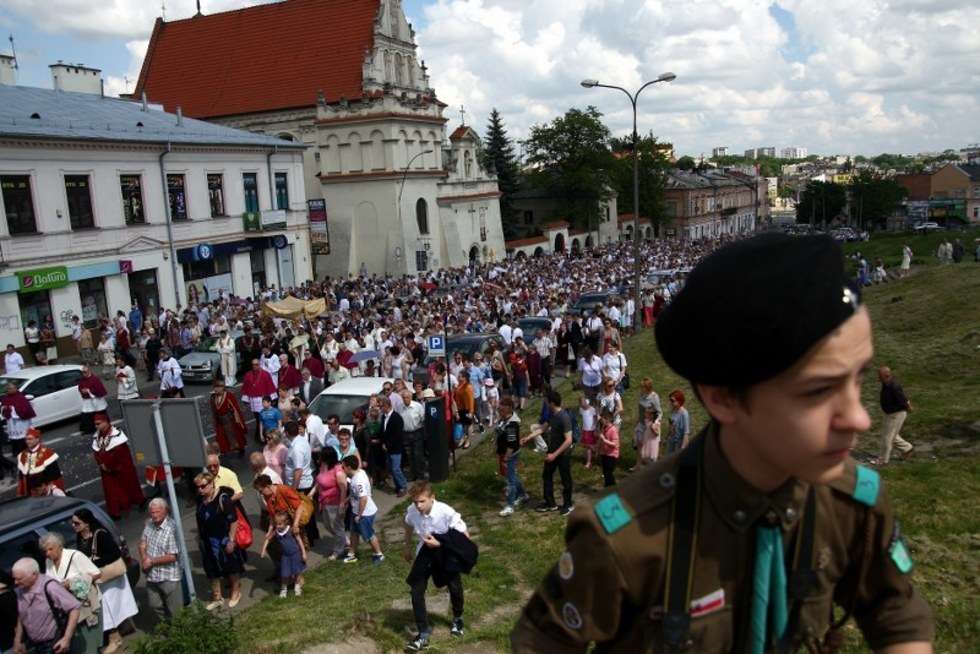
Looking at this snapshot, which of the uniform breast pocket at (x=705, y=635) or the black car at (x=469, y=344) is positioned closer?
the uniform breast pocket at (x=705, y=635)

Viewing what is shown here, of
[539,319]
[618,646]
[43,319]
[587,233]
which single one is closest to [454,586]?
[618,646]

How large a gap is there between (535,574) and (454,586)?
5.94 feet

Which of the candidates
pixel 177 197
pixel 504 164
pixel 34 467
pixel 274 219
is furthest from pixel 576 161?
pixel 34 467

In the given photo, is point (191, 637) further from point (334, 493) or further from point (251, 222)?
point (251, 222)

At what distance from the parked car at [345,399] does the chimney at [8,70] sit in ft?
97.6

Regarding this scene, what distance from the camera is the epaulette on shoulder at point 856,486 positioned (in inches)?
73.4

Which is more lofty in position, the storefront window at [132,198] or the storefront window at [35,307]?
the storefront window at [132,198]

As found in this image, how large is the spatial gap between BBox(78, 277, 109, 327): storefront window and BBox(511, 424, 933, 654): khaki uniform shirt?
3222cm

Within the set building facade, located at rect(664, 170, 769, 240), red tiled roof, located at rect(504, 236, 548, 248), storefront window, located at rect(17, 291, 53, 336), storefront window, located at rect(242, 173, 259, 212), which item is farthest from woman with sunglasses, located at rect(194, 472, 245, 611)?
building facade, located at rect(664, 170, 769, 240)

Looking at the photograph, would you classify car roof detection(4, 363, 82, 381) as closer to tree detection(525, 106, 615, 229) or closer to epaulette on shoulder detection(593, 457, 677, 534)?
epaulette on shoulder detection(593, 457, 677, 534)

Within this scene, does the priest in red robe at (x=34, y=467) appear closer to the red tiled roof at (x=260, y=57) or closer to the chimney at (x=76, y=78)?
the chimney at (x=76, y=78)

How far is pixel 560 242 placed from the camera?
6938 cm

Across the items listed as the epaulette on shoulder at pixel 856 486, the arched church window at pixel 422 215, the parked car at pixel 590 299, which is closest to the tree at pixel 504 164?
the arched church window at pixel 422 215

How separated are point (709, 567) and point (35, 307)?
103ft
